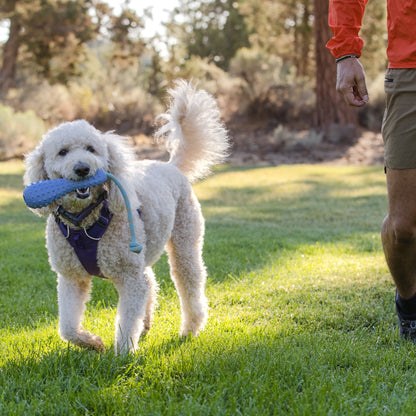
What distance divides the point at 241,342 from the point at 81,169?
58.8 inches

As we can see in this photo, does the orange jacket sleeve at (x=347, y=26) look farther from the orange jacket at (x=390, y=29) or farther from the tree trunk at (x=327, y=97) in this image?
the tree trunk at (x=327, y=97)

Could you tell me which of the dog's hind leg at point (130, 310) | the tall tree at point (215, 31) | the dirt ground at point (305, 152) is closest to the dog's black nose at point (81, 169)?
the dog's hind leg at point (130, 310)

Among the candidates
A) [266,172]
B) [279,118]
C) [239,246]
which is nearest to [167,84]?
[279,118]

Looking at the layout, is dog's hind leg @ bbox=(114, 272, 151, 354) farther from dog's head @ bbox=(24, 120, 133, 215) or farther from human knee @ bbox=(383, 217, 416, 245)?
human knee @ bbox=(383, 217, 416, 245)

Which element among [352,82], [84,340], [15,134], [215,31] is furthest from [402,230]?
[215,31]

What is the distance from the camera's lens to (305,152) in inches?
677

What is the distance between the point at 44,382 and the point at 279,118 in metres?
19.3

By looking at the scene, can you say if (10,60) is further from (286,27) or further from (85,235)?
(85,235)

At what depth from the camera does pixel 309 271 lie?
5367 millimetres

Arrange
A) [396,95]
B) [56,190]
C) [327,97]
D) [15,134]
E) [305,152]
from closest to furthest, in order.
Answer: [56,190], [396,95], [305,152], [327,97], [15,134]

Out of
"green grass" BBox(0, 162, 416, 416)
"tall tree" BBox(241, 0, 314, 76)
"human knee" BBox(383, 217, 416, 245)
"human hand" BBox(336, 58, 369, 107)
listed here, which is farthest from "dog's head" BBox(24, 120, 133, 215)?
"tall tree" BBox(241, 0, 314, 76)

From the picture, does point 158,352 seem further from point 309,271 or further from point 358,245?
point 358,245

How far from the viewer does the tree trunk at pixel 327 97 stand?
16.5 meters

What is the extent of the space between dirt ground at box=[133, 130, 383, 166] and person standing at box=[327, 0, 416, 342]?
1317 cm
